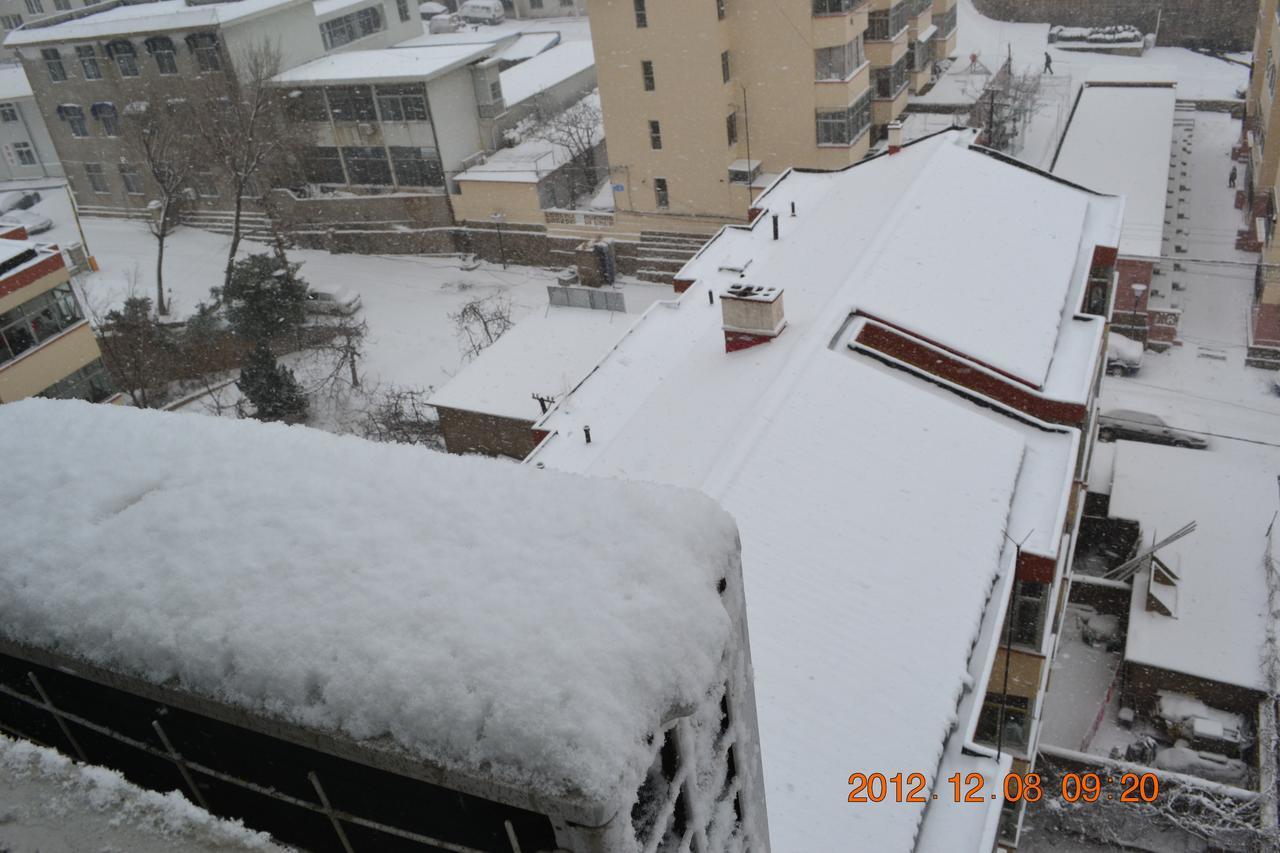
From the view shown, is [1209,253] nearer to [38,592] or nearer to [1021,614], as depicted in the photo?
[1021,614]

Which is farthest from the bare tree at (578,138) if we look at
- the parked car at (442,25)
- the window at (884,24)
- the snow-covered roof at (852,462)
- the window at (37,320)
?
the parked car at (442,25)

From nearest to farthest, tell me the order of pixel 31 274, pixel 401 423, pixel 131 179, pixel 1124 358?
pixel 31 274 < pixel 401 423 < pixel 1124 358 < pixel 131 179

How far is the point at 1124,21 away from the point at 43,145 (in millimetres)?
56533

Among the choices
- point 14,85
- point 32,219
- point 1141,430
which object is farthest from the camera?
point 14,85

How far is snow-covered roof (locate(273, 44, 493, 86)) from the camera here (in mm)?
35531

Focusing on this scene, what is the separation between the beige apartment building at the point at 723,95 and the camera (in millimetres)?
30109

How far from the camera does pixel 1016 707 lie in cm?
1410

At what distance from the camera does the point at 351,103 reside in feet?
120

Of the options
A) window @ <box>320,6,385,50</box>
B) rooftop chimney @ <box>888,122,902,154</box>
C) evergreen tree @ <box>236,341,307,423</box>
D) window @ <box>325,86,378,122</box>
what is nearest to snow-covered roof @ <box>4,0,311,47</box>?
window @ <box>320,6,385,50</box>

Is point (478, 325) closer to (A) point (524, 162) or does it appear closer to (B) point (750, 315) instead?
(A) point (524, 162)

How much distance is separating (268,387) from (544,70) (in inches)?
983

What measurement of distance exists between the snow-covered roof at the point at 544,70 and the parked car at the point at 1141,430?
2670cm

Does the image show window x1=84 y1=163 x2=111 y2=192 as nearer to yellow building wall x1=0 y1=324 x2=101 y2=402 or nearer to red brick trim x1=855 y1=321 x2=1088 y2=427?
yellow building wall x1=0 y1=324 x2=101 y2=402

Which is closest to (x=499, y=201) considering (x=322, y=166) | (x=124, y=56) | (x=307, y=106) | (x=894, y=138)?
(x=322, y=166)
